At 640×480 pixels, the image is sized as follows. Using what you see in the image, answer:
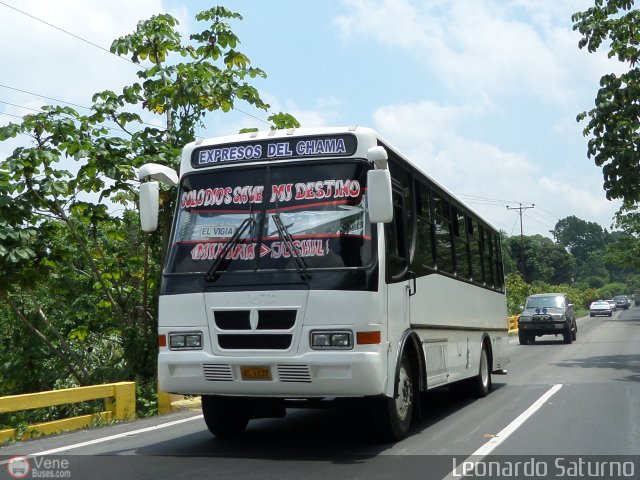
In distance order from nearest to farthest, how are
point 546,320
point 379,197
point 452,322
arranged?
1. point 379,197
2. point 452,322
3. point 546,320

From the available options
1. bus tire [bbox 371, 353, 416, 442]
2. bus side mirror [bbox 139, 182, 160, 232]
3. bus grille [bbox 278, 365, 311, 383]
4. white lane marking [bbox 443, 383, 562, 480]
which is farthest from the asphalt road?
bus side mirror [bbox 139, 182, 160, 232]

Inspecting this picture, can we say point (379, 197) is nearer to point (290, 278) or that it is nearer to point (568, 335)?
point (290, 278)

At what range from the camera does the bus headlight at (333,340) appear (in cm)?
721

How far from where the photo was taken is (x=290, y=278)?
7.39 metres

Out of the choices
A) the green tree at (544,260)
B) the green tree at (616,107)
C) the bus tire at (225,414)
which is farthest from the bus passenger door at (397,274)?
the green tree at (544,260)

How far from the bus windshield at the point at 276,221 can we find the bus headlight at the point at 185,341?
0.62 metres

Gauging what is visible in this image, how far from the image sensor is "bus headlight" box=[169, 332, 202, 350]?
7641mm

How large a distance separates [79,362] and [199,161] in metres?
6.58

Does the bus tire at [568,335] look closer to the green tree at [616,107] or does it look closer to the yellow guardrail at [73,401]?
the green tree at [616,107]

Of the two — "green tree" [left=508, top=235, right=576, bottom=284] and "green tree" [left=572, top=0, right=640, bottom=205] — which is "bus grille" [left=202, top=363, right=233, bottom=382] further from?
"green tree" [left=508, top=235, right=576, bottom=284]

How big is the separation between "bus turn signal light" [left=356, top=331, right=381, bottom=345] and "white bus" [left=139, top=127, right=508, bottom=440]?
10mm

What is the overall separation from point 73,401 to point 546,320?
24.5 meters

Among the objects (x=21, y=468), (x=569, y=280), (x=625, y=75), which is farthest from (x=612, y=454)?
(x=569, y=280)

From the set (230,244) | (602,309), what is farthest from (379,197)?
(602,309)
